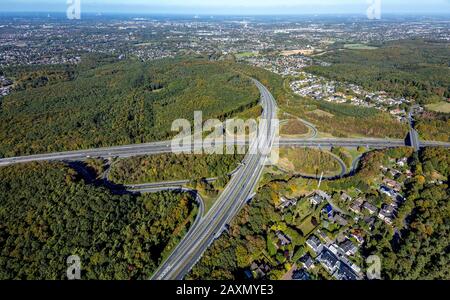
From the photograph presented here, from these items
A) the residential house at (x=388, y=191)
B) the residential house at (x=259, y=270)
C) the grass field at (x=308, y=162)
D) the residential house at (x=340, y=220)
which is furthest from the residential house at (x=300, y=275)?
the residential house at (x=388, y=191)

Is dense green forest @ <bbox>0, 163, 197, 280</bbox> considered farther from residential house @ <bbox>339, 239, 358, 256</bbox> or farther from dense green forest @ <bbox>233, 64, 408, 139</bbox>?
dense green forest @ <bbox>233, 64, 408, 139</bbox>

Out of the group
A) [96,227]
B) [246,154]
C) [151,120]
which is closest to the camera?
[96,227]

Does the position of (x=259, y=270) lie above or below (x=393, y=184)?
below

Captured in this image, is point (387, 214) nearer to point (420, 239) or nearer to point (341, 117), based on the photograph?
point (420, 239)

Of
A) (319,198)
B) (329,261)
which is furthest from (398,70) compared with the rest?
(329,261)

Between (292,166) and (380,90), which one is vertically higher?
(380,90)
